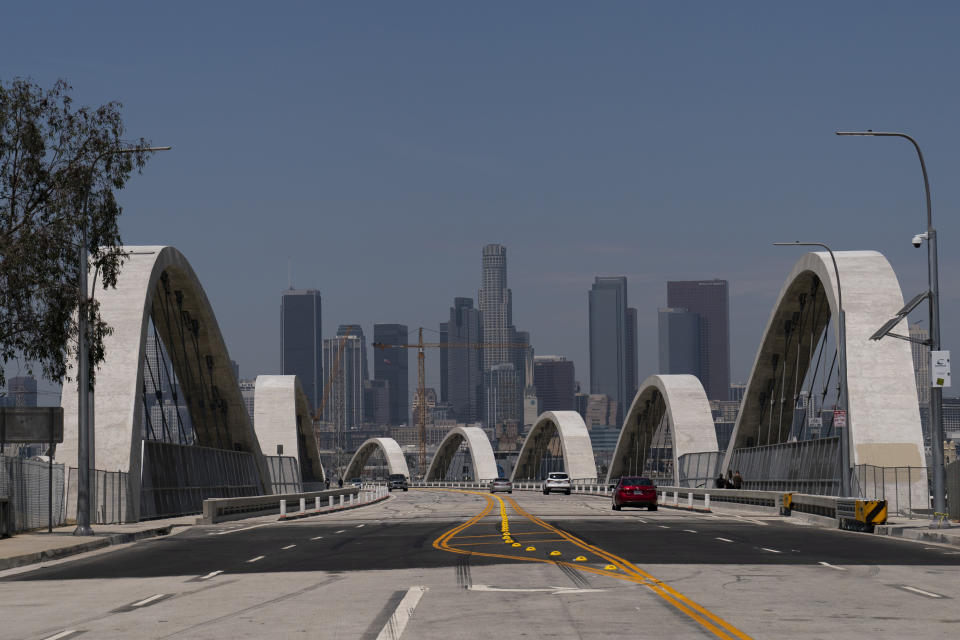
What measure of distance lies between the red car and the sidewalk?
19.9m

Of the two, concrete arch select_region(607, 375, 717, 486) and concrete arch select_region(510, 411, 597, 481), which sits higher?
concrete arch select_region(607, 375, 717, 486)

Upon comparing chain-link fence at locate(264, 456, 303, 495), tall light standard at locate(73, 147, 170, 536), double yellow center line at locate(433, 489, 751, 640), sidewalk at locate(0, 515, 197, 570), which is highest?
tall light standard at locate(73, 147, 170, 536)

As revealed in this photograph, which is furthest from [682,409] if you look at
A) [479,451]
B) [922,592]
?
[922,592]

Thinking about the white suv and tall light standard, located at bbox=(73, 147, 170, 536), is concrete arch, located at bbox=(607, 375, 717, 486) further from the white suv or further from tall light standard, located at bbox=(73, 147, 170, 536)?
tall light standard, located at bbox=(73, 147, 170, 536)

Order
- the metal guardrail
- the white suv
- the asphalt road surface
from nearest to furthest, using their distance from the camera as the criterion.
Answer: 1. the asphalt road surface
2. the metal guardrail
3. the white suv

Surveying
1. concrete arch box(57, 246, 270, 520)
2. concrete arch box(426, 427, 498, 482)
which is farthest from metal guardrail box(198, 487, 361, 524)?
concrete arch box(426, 427, 498, 482)

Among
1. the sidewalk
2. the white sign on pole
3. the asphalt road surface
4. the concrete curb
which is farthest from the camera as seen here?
the white sign on pole

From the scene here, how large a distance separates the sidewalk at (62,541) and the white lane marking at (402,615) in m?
10.4

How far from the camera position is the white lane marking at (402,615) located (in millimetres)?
12648

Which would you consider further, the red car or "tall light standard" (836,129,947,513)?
the red car

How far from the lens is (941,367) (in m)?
33.6

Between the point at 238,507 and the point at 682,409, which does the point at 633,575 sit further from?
the point at 682,409

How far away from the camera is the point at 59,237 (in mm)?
31906

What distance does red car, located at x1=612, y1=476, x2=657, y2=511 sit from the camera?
5325cm
